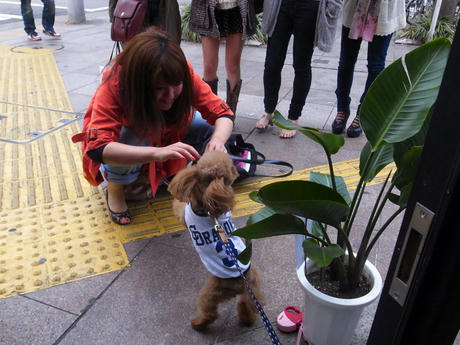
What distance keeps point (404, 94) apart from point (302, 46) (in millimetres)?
2539

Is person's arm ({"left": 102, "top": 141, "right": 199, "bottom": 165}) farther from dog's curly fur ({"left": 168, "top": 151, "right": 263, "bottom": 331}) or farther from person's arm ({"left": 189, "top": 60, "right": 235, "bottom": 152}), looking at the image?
person's arm ({"left": 189, "top": 60, "right": 235, "bottom": 152})

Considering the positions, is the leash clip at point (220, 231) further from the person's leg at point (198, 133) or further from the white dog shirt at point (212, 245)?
the person's leg at point (198, 133)

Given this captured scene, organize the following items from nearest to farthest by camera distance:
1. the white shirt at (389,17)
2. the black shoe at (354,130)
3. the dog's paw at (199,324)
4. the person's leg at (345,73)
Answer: the dog's paw at (199,324) → the white shirt at (389,17) → the person's leg at (345,73) → the black shoe at (354,130)

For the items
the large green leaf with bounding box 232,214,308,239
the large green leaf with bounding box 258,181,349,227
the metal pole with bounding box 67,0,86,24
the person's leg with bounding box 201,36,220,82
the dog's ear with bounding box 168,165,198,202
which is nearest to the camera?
the large green leaf with bounding box 258,181,349,227

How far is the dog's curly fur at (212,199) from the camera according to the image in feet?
5.52

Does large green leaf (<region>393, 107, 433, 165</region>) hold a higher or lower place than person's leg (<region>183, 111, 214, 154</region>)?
higher

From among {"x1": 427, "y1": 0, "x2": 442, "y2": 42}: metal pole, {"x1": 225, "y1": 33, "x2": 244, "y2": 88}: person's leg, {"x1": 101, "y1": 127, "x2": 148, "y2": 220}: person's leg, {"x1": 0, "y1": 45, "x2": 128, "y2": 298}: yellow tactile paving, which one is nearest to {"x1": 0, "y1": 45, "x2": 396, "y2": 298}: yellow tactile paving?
{"x1": 0, "y1": 45, "x2": 128, "y2": 298}: yellow tactile paving

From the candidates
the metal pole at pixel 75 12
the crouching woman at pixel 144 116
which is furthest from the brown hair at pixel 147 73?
the metal pole at pixel 75 12

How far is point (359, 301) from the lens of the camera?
1.58m

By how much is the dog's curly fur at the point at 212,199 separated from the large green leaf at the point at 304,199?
375 mm

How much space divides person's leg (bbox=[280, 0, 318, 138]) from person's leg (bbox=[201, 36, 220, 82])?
0.74 metres

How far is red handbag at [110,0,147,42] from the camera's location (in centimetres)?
337

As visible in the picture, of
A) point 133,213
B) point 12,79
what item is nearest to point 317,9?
point 133,213


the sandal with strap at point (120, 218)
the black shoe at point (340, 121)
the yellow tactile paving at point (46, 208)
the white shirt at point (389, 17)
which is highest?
the white shirt at point (389, 17)
